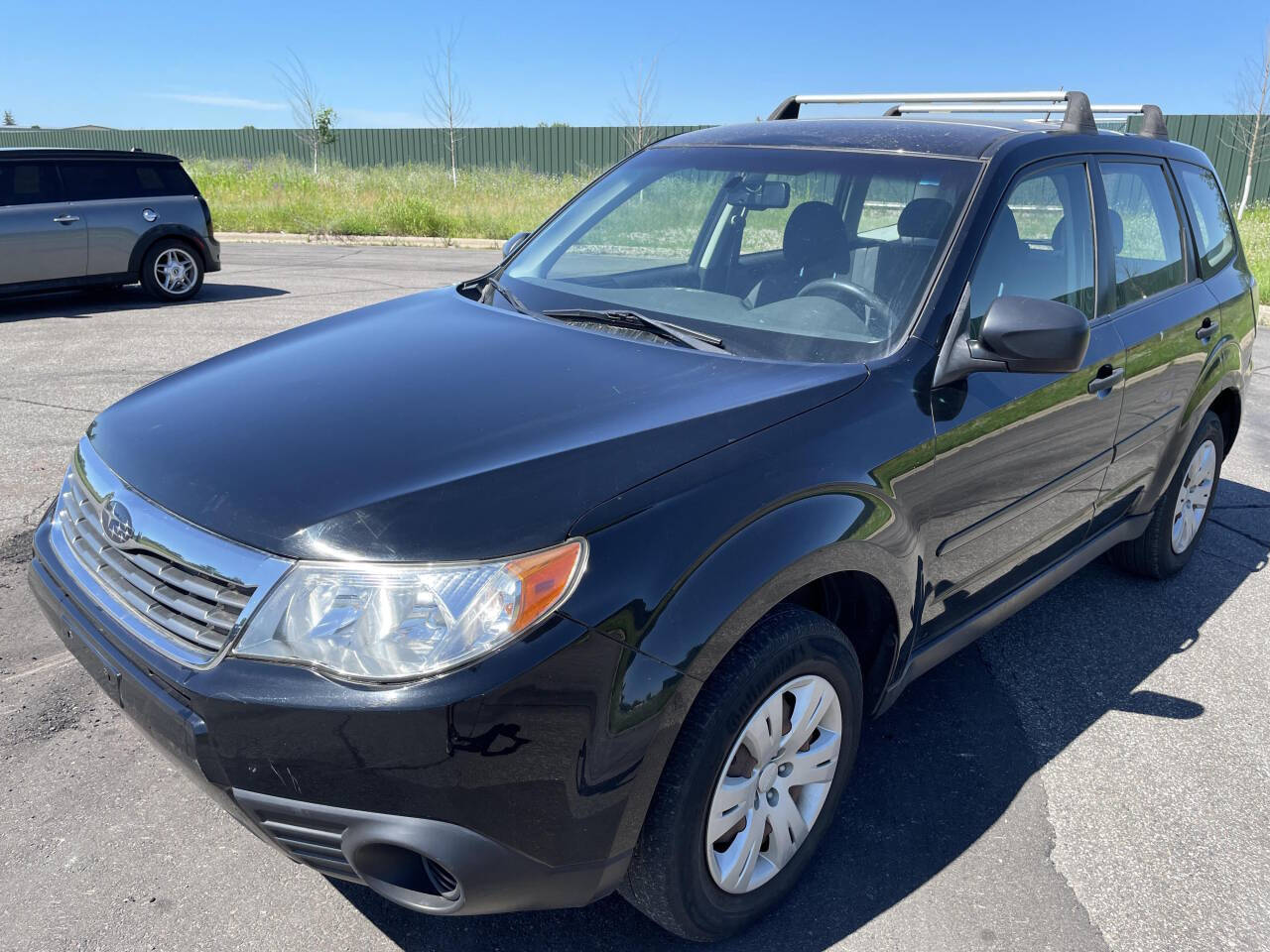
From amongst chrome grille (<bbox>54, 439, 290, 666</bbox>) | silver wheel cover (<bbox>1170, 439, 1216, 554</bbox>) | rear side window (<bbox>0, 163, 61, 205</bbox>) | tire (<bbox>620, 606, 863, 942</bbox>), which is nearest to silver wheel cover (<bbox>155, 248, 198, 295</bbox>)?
rear side window (<bbox>0, 163, 61, 205</bbox>)

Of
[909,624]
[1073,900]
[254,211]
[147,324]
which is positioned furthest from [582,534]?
[254,211]

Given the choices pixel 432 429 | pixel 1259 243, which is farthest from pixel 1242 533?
pixel 1259 243

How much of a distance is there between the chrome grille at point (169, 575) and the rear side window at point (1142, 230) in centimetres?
299

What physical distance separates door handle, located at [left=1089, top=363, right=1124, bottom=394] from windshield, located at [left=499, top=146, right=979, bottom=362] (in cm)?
83

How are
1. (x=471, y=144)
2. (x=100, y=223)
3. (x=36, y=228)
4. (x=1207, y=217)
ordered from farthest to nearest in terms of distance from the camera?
(x=471, y=144)
(x=100, y=223)
(x=36, y=228)
(x=1207, y=217)

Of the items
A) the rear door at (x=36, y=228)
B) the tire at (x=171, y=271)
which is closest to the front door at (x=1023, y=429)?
the rear door at (x=36, y=228)

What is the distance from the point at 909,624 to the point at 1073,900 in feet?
2.59

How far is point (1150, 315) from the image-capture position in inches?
145

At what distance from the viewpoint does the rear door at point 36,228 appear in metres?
10.1

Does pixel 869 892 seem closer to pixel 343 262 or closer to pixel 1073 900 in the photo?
pixel 1073 900

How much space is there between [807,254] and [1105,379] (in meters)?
1.11

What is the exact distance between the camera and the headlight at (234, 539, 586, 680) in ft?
6.01

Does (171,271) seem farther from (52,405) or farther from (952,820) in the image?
(952,820)

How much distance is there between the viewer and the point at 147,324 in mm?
10016
